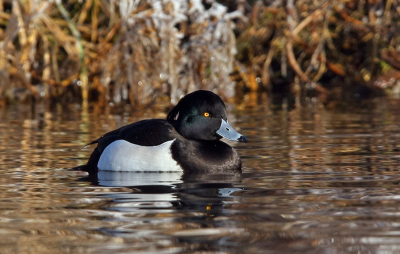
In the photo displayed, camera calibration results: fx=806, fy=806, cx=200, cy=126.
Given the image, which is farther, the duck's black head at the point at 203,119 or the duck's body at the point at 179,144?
the duck's black head at the point at 203,119

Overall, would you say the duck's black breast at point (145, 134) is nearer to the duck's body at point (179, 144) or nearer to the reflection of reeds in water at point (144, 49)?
the duck's body at point (179, 144)

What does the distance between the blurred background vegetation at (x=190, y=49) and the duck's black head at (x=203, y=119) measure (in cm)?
525

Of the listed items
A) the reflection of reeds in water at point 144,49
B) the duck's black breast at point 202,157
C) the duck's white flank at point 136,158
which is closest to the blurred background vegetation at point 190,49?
the reflection of reeds in water at point 144,49

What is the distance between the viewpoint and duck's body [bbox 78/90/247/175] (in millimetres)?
5715

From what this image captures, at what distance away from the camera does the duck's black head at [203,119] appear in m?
5.99

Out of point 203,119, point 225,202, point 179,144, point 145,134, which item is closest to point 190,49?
point 203,119

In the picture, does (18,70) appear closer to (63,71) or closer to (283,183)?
(63,71)

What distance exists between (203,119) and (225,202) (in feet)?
5.15

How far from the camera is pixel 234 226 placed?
3.83 m

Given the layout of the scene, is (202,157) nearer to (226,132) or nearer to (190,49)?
(226,132)

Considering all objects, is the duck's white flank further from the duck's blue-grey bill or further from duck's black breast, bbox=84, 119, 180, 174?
the duck's blue-grey bill

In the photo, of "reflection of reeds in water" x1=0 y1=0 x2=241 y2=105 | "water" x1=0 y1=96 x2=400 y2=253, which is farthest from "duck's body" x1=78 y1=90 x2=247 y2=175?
"reflection of reeds in water" x1=0 y1=0 x2=241 y2=105

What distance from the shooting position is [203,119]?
5.99m

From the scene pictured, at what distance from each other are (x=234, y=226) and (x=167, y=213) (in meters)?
0.48
